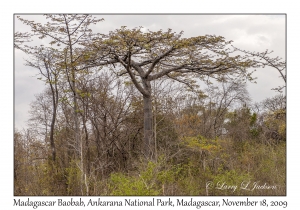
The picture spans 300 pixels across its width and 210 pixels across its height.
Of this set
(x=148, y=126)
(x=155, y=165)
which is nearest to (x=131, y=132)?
(x=148, y=126)

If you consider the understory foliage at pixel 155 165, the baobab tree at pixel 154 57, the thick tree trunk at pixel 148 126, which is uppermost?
the baobab tree at pixel 154 57

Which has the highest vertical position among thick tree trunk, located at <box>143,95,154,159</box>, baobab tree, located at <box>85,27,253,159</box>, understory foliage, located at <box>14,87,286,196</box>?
baobab tree, located at <box>85,27,253,159</box>

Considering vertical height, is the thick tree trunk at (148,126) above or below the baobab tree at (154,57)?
below

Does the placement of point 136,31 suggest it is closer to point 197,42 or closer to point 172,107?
point 197,42

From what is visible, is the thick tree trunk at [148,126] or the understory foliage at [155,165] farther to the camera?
the thick tree trunk at [148,126]

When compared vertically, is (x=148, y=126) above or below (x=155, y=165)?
above

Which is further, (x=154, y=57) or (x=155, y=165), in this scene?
(x=154, y=57)

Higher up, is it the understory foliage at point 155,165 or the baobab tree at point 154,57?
the baobab tree at point 154,57

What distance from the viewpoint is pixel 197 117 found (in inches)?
872

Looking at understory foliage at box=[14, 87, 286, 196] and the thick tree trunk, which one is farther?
the thick tree trunk

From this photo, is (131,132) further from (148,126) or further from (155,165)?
(155,165)
